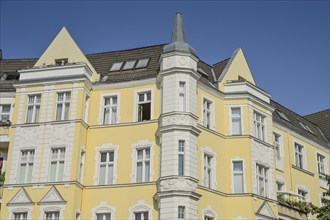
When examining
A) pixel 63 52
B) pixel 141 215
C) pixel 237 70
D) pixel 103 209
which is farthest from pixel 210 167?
pixel 63 52

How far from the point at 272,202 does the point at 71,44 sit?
17.6 metres

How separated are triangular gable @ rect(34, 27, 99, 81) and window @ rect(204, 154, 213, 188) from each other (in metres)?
9.59

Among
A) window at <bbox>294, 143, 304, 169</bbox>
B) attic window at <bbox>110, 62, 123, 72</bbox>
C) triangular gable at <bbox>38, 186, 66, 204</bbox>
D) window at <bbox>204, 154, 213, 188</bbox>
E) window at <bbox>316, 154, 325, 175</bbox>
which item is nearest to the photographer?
triangular gable at <bbox>38, 186, 66, 204</bbox>

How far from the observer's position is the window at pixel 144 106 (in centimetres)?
3662

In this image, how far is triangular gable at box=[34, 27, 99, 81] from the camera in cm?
3878

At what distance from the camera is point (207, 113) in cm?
3756

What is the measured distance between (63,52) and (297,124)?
21.4 meters

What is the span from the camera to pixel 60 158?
35.0 m

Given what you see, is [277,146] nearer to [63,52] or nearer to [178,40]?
[178,40]

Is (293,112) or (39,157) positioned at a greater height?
(293,112)

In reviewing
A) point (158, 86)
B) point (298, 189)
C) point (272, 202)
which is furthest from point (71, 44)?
point (298, 189)

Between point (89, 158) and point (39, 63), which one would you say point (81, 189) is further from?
point (39, 63)

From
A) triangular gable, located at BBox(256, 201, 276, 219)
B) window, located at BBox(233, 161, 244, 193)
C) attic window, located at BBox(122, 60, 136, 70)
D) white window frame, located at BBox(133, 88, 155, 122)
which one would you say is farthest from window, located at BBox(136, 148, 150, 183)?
triangular gable, located at BBox(256, 201, 276, 219)

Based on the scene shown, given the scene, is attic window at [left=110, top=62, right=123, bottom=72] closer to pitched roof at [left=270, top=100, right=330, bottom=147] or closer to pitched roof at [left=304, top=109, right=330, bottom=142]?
pitched roof at [left=270, top=100, right=330, bottom=147]
